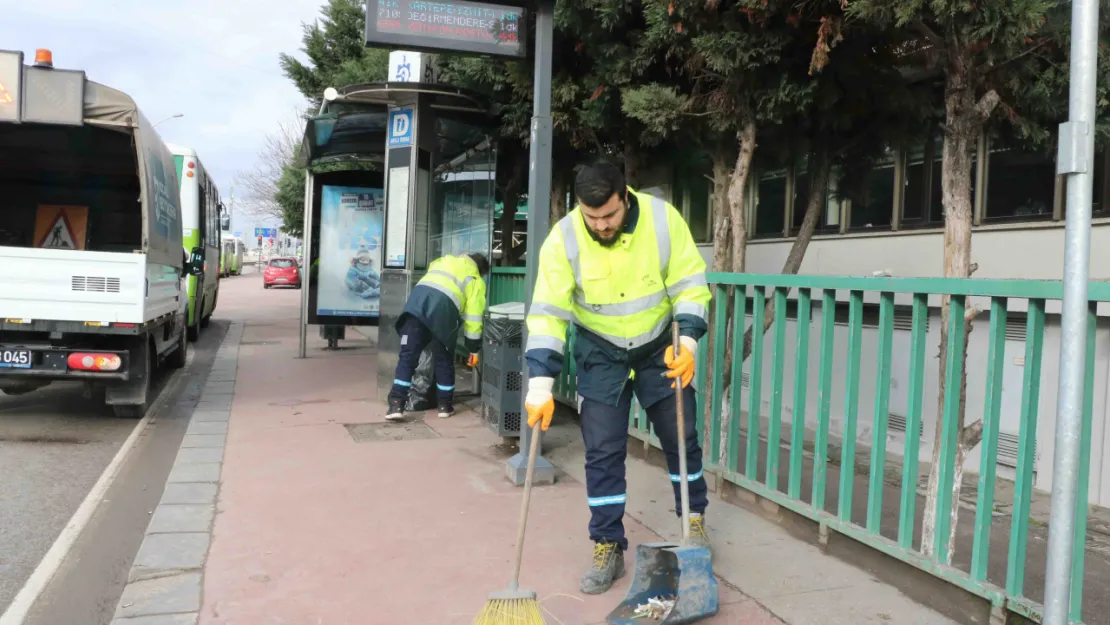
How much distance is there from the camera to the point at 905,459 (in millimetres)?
3602

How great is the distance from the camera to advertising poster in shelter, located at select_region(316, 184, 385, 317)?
12.4 meters

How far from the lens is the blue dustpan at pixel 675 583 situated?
327 cm

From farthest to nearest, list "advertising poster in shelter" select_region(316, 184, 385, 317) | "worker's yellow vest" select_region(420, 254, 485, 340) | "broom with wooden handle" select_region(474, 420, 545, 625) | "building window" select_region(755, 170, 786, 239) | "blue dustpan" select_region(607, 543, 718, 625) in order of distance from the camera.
→ "advertising poster in shelter" select_region(316, 184, 385, 317) → "building window" select_region(755, 170, 786, 239) → "worker's yellow vest" select_region(420, 254, 485, 340) → "blue dustpan" select_region(607, 543, 718, 625) → "broom with wooden handle" select_region(474, 420, 545, 625)

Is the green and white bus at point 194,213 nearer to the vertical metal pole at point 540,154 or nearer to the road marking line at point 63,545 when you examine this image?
the road marking line at point 63,545

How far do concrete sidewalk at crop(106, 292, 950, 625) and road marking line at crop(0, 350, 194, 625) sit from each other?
0.41 meters

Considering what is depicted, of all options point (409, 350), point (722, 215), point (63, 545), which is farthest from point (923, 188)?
point (63, 545)

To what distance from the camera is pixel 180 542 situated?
4.30 metres

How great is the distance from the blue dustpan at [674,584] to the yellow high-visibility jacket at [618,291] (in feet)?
2.43

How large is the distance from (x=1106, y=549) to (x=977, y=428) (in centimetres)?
121

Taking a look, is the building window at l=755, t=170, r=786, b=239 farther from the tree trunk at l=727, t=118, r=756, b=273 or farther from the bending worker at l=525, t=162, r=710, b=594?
the bending worker at l=525, t=162, r=710, b=594

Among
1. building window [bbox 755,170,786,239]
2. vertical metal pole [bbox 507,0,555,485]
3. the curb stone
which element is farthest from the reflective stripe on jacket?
building window [bbox 755,170,786,239]

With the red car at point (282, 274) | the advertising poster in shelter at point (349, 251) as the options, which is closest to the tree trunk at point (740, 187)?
the advertising poster in shelter at point (349, 251)

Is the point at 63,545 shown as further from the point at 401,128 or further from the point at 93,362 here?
the point at 401,128

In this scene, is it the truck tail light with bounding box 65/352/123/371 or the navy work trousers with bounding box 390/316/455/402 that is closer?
the truck tail light with bounding box 65/352/123/371
